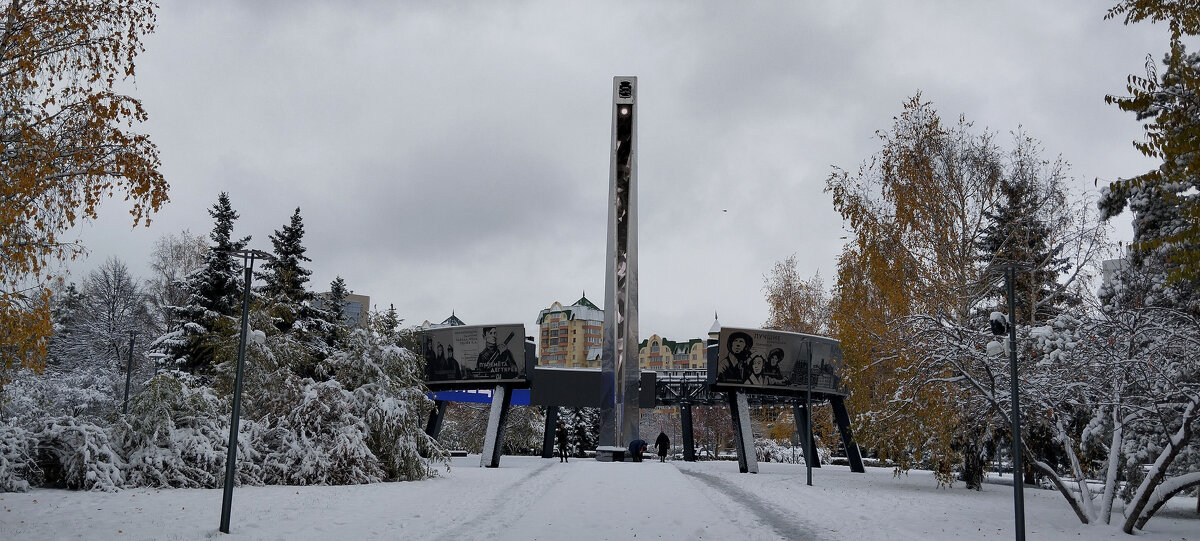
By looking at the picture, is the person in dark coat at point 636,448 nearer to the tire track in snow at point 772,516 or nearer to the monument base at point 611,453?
the monument base at point 611,453

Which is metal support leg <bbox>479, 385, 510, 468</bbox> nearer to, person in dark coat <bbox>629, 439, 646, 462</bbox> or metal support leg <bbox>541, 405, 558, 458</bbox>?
person in dark coat <bbox>629, 439, 646, 462</bbox>

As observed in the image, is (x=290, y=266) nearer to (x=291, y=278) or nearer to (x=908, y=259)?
(x=291, y=278)

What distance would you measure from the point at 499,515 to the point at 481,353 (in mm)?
21349

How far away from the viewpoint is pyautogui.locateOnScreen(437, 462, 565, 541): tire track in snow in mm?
12047

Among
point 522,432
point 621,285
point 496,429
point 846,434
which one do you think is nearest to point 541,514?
point 496,429

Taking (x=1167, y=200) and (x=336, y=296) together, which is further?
(x=336, y=296)

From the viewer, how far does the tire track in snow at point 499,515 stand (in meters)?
12.0

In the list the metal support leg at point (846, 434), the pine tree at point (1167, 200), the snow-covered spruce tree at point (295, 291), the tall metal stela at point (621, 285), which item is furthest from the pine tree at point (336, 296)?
the pine tree at point (1167, 200)

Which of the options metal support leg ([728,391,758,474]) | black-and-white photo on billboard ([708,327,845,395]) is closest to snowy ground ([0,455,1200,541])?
metal support leg ([728,391,758,474])

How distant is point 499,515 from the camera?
575 inches

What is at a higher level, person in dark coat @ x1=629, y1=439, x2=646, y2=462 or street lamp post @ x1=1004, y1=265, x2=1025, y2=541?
street lamp post @ x1=1004, y1=265, x2=1025, y2=541

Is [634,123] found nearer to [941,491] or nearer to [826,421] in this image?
[826,421]

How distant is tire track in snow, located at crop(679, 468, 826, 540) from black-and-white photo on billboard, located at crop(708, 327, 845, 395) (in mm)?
11640

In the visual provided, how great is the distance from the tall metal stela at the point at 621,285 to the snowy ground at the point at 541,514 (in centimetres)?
1854
